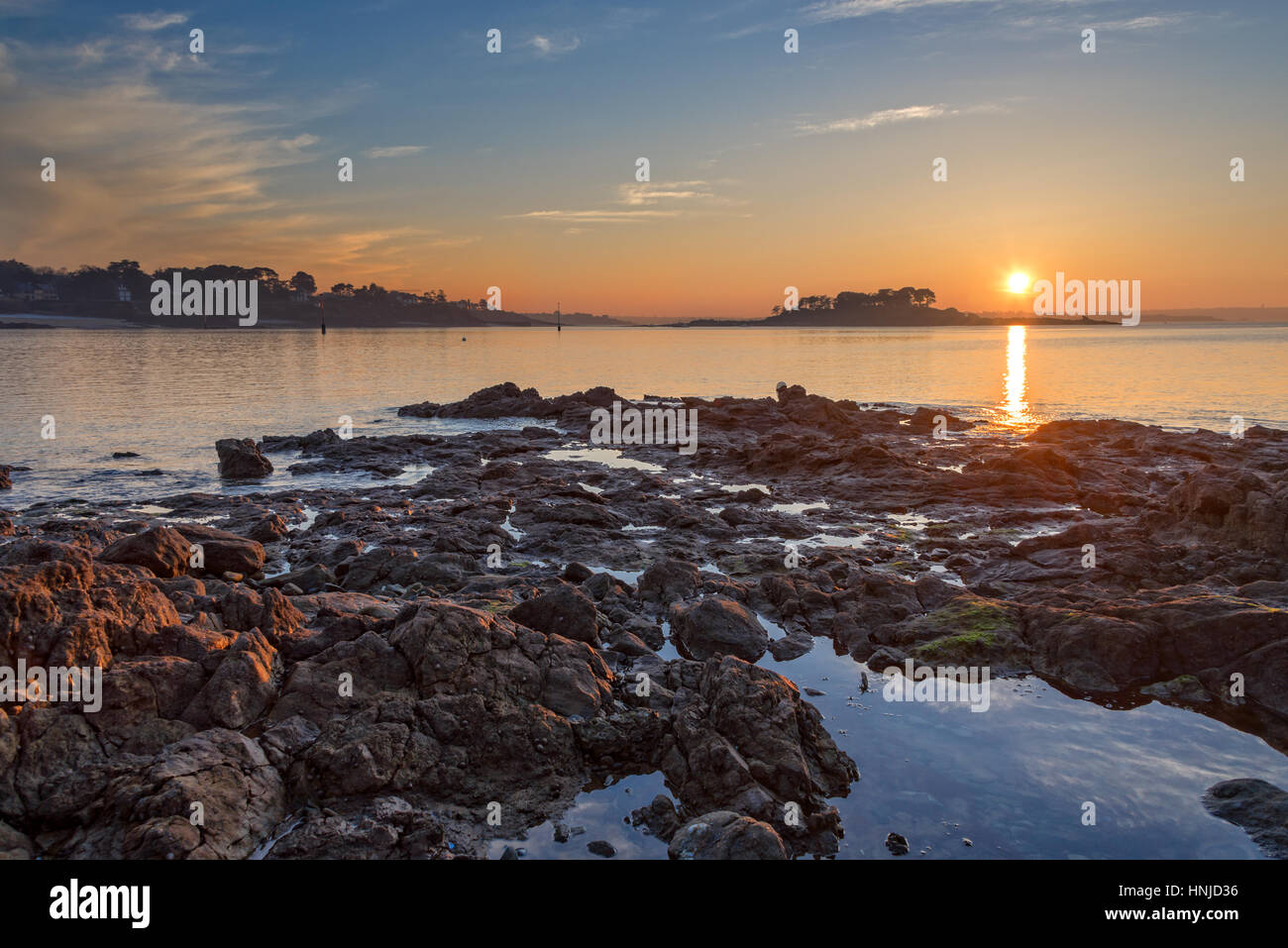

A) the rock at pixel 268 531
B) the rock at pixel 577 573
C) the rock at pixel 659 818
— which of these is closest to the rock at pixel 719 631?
the rock at pixel 577 573

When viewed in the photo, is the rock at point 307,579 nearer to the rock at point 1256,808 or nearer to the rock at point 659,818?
the rock at point 659,818

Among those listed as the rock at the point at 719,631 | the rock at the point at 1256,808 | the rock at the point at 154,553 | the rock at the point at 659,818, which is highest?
the rock at the point at 154,553

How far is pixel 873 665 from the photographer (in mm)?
11484

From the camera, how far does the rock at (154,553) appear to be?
1230 cm

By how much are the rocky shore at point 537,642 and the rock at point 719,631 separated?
0.05 metres

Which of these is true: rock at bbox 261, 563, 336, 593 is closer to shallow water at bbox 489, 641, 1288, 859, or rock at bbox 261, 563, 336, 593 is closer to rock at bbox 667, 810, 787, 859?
shallow water at bbox 489, 641, 1288, 859

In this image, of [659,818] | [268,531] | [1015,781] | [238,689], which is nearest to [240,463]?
[268,531]

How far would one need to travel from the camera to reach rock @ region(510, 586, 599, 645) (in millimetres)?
11023

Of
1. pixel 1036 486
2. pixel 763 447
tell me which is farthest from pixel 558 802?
pixel 763 447

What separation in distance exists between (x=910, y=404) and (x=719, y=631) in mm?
42281

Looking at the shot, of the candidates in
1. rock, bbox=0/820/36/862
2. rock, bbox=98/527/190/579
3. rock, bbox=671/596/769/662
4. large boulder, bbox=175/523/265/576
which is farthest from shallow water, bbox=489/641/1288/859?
large boulder, bbox=175/523/265/576

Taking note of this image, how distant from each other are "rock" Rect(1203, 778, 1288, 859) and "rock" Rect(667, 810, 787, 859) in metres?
4.77
